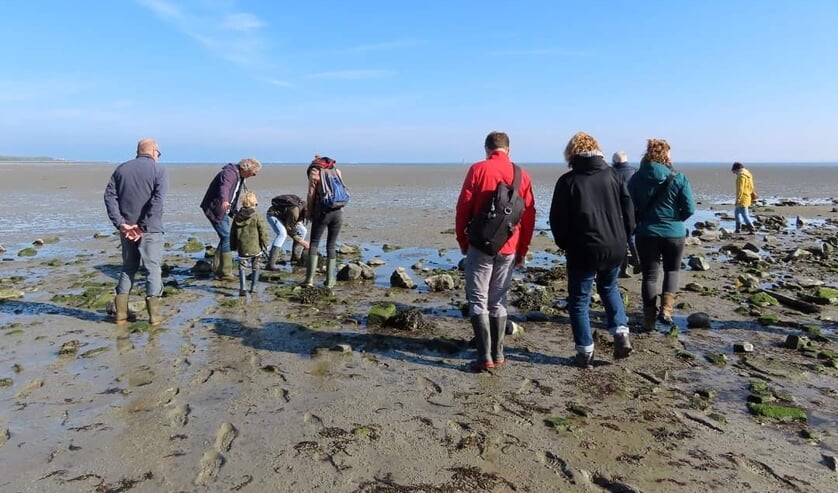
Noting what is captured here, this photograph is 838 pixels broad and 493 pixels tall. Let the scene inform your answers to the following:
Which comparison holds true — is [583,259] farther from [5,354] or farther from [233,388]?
[5,354]

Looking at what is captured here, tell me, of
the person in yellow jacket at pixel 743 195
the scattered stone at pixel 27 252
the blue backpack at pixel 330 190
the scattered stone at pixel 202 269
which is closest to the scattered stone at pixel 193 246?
the scattered stone at pixel 202 269

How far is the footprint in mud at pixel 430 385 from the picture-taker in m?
5.34

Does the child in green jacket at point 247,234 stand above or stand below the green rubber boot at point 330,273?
above

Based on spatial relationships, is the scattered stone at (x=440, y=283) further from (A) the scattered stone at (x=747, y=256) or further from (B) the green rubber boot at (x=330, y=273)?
(A) the scattered stone at (x=747, y=256)

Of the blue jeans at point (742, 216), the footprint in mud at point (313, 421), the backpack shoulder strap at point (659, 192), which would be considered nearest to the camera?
the footprint in mud at point (313, 421)

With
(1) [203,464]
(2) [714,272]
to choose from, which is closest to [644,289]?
(2) [714,272]

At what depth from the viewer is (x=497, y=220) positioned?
5363 mm

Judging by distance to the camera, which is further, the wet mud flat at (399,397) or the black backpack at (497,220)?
the black backpack at (497,220)

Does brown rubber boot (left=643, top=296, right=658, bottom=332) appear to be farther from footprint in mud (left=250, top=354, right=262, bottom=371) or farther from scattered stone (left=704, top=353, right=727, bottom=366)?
footprint in mud (left=250, top=354, right=262, bottom=371)

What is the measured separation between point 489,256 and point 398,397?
160 centimetres

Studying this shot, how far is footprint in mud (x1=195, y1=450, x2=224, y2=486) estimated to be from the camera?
3.80m

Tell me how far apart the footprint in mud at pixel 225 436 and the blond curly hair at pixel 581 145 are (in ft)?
12.9

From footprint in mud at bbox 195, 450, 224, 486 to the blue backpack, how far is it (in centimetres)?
524

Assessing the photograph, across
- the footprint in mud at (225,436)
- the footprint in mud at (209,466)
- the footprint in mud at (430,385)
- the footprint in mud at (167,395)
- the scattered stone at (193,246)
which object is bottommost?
the footprint in mud at (209,466)
